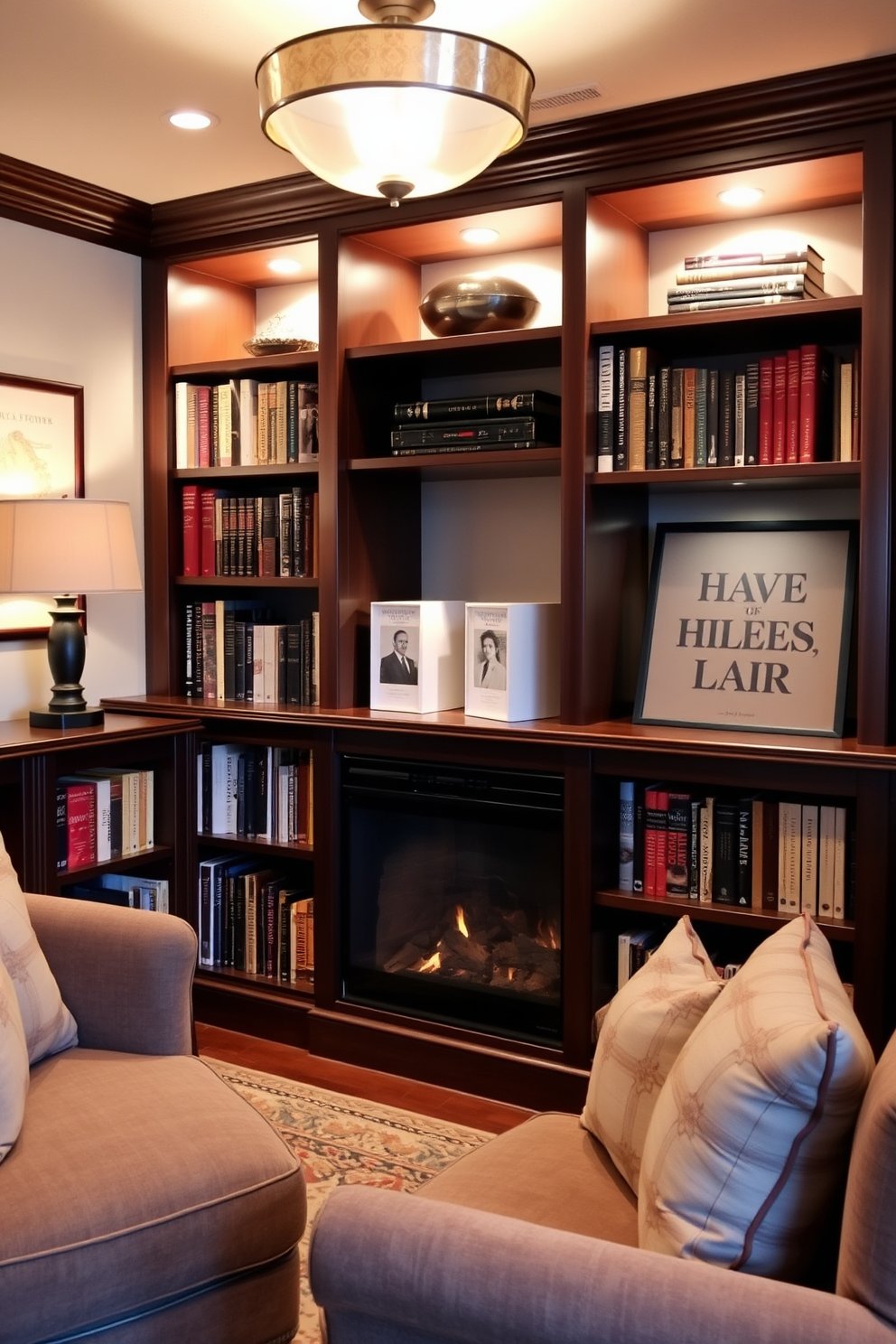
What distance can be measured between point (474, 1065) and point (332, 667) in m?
1.15

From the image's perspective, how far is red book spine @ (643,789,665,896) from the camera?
2.98 m

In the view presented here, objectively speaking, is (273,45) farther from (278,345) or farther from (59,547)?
(59,547)

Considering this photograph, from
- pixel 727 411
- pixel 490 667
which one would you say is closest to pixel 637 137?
pixel 727 411

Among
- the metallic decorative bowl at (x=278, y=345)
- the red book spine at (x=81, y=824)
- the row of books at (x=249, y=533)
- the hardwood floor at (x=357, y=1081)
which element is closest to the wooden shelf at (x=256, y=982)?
the hardwood floor at (x=357, y=1081)

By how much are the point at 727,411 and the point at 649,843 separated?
42.0 inches

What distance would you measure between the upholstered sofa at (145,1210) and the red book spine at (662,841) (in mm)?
1266

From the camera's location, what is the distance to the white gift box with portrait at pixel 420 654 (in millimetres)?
3309

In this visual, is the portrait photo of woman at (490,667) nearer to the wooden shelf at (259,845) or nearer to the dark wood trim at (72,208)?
the wooden shelf at (259,845)

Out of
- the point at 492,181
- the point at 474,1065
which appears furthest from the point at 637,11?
the point at 474,1065

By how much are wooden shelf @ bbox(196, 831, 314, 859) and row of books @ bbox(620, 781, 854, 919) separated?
0.99m

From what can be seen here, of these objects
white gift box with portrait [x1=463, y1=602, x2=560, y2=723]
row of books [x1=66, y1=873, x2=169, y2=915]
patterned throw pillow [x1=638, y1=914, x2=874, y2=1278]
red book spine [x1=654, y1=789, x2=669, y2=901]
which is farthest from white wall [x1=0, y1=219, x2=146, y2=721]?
patterned throw pillow [x1=638, y1=914, x2=874, y2=1278]

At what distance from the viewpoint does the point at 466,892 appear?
3.27 metres

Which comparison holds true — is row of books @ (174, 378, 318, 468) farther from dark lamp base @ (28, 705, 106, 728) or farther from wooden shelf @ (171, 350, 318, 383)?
dark lamp base @ (28, 705, 106, 728)

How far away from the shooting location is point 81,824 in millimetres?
3340
